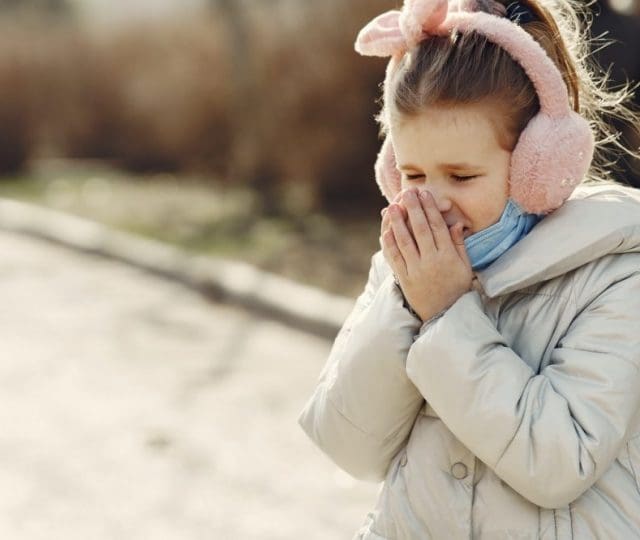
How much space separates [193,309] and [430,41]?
4.89 metres

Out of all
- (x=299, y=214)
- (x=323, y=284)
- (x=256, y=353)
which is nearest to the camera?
(x=256, y=353)

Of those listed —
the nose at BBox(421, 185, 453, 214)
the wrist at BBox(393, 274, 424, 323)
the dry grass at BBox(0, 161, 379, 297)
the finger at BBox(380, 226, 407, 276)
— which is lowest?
the dry grass at BBox(0, 161, 379, 297)

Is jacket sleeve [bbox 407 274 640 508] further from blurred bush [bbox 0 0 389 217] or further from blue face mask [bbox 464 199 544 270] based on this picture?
blurred bush [bbox 0 0 389 217]

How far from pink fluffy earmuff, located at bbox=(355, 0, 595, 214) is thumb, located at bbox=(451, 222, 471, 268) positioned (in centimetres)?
11

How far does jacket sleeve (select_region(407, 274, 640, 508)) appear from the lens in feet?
5.63

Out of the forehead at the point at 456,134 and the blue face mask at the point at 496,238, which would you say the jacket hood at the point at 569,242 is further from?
the forehead at the point at 456,134

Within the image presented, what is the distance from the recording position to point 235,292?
22.1ft

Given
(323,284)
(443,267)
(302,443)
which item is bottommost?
(323,284)

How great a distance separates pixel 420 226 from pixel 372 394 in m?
0.32

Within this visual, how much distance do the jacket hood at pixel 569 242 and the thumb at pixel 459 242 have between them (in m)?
0.04

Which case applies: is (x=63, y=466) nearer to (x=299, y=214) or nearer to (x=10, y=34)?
(x=299, y=214)

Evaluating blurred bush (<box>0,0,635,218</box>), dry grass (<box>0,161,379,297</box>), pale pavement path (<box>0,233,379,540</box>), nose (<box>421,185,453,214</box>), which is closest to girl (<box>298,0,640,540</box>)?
nose (<box>421,185,453,214</box>)

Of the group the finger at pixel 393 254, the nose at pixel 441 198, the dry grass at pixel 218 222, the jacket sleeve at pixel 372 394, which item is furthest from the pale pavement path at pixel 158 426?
the nose at pixel 441 198

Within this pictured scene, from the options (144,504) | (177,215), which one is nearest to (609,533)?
(144,504)
